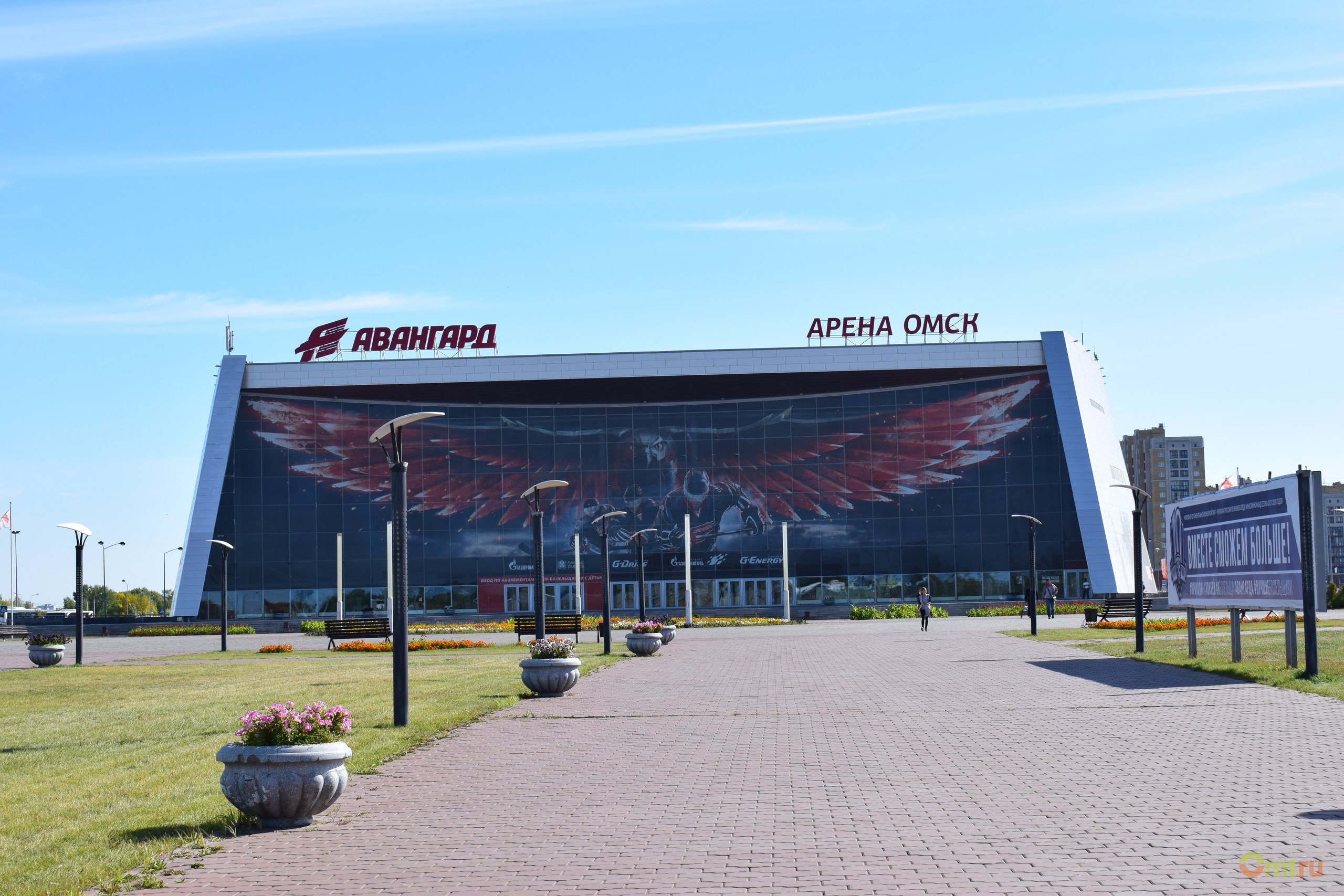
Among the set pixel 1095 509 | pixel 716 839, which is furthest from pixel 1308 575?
pixel 1095 509

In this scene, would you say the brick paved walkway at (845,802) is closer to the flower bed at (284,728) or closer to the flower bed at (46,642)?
the flower bed at (284,728)

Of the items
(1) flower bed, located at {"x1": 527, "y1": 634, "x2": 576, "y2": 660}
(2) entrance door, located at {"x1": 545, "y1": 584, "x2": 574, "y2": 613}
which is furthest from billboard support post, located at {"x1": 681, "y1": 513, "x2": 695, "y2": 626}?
(1) flower bed, located at {"x1": 527, "y1": 634, "x2": 576, "y2": 660}

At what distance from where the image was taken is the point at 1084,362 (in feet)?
261

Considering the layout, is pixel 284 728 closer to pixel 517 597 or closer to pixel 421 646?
pixel 421 646

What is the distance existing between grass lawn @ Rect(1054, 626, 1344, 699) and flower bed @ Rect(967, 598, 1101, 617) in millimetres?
23886

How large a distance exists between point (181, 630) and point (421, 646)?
88.4 ft

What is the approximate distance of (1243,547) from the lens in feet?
80.7

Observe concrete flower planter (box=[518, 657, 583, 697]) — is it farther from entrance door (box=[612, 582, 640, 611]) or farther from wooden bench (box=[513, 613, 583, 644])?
entrance door (box=[612, 582, 640, 611])

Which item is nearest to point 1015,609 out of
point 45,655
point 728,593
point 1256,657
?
point 728,593

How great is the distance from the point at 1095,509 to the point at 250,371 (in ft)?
167

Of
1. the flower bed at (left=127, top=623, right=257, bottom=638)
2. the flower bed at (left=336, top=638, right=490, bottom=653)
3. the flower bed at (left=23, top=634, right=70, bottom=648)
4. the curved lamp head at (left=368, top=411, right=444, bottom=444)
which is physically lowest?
the flower bed at (left=127, top=623, right=257, bottom=638)

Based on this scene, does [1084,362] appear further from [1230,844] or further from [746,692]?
[1230,844]

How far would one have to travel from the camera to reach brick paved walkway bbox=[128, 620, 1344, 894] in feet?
26.9

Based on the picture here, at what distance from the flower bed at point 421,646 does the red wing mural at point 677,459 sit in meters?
34.4
